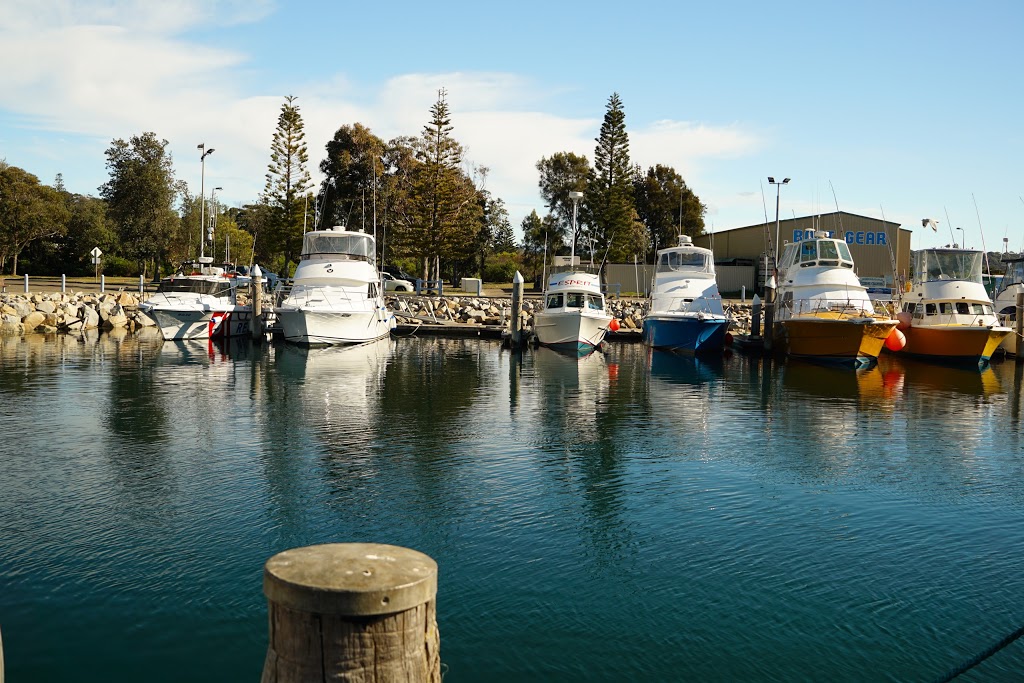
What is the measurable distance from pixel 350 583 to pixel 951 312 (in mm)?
36588

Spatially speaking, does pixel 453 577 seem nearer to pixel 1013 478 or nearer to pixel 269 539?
pixel 269 539

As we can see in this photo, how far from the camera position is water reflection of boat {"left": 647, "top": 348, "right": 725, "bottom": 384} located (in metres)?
29.5

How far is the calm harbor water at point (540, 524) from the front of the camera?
8.19 metres

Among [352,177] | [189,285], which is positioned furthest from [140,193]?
[189,285]

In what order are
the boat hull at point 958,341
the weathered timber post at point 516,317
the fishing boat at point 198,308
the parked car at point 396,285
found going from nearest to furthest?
1. the boat hull at point 958,341
2. the fishing boat at point 198,308
3. the weathered timber post at point 516,317
4. the parked car at point 396,285

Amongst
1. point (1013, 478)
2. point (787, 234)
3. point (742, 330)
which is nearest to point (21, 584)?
point (1013, 478)

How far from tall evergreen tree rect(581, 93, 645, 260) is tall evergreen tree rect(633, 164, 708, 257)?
12.9 meters

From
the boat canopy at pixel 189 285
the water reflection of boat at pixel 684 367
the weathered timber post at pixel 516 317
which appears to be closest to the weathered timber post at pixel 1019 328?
the water reflection of boat at pixel 684 367

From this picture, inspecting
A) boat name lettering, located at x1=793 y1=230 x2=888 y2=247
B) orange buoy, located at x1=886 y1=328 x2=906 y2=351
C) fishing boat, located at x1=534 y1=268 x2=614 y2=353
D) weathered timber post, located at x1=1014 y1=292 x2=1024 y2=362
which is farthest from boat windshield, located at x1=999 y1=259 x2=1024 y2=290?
fishing boat, located at x1=534 y1=268 x2=614 y2=353

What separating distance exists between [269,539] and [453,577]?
100 inches

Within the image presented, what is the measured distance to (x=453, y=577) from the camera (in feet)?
32.1

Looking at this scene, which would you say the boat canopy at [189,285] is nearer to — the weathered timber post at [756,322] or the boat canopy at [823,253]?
the weathered timber post at [756,322]

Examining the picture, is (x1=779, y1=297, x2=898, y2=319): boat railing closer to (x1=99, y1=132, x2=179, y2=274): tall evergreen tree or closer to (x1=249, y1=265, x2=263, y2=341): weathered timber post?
(x1=249, y1=265, x2=263, y2=341): weathered timber post

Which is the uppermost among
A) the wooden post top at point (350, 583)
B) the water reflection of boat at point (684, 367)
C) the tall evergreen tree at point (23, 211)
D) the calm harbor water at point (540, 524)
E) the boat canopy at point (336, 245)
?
the tall evergreen tree at point (23, 211)
